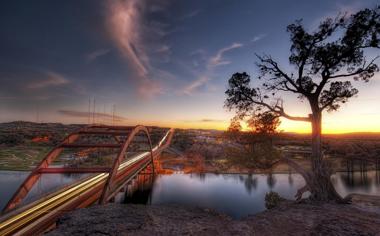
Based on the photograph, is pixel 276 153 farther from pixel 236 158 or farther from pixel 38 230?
pixel 38 230

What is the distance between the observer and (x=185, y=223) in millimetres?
7531

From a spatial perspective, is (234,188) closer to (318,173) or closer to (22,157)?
(318,173)

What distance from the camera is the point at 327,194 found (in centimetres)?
1602

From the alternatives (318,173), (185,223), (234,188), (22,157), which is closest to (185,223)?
(185,223)

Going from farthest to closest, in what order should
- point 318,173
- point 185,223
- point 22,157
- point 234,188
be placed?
point 22,157
point 234,188
point 318,173
point 185,223

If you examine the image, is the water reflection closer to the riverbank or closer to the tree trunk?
the tree trunk

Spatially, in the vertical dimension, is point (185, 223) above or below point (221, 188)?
above

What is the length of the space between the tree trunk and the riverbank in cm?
719

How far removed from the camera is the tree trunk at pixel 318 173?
16.1 meters

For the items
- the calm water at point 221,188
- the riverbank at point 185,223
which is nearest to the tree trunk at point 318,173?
the riverbank at point 185,223

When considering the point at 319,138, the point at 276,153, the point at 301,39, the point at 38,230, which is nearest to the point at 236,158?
the point at 276,153

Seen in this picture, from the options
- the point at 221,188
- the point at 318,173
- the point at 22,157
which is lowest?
the point at 221,188

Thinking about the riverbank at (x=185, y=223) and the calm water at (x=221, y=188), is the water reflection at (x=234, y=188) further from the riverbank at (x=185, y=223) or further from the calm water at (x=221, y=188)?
the riverbank at (x=185, y=223)

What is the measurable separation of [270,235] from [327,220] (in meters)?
2.87
